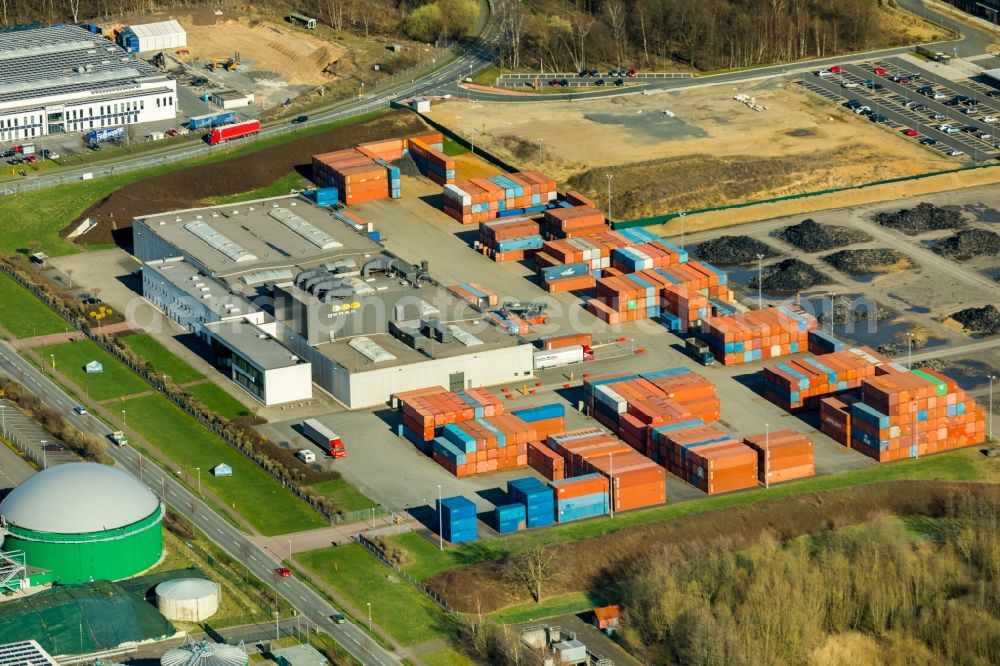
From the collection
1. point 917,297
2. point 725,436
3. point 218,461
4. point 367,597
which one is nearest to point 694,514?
point 725,436

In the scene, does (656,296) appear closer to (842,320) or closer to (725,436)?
(842,320)

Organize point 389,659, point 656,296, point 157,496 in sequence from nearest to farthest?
1. point 389,659
2. point 157,496
3. point 656,296

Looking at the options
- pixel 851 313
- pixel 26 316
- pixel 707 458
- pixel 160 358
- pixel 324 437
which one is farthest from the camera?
pixel 851 313

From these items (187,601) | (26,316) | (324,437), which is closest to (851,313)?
(324,437)

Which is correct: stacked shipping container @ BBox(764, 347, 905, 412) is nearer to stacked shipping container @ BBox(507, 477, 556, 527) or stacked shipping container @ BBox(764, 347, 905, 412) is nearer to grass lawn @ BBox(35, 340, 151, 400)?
stacked shipping container @ BBox(507, 477, 556, 527)

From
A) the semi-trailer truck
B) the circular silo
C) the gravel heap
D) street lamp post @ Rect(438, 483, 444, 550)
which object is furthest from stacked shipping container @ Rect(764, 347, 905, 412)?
the circular silo

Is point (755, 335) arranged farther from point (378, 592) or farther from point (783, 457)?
point (378, 592)
